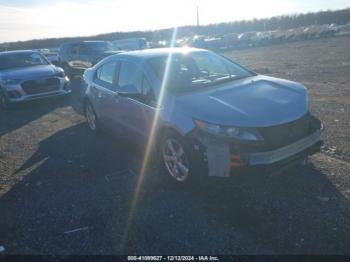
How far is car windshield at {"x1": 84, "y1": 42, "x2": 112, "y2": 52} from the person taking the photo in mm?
17477

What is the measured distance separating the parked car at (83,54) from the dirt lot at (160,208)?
10578 mm

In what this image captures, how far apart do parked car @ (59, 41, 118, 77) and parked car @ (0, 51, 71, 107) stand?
15.1ft

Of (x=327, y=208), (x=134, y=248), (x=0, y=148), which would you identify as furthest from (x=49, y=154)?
(x=327, y=208)

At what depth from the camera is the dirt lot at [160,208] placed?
3.80 metres

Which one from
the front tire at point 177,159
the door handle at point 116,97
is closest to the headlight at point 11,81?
the door handle at point 116,97

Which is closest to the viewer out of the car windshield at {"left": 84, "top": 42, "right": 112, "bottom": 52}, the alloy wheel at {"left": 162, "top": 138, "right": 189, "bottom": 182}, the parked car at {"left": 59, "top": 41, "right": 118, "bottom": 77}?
the alloy wheel at {"left": 162, "top": 138, "right": 189, "bottom": 182}

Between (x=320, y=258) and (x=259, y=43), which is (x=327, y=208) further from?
(x=259, y=43)

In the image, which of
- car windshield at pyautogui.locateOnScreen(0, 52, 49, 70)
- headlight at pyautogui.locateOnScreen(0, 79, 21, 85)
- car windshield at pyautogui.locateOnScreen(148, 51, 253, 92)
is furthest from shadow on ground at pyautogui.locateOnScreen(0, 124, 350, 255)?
car windshield at pyautogui.locateOnScreen(0, 52, 49, 70)

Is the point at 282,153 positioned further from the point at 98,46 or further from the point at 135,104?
the point at 98,46

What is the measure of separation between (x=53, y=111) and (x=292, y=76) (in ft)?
30.5

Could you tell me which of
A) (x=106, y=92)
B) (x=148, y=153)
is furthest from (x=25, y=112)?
(x=148, y=153)

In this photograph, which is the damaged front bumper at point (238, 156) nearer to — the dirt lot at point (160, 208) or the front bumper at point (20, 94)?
the dirt lot at point (160, 208)

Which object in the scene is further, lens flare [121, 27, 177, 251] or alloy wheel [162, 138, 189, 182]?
alloy wheel [162, 138, 189, 182]

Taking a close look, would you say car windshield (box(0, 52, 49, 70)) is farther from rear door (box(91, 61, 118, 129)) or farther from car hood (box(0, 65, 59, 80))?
rear door (box(91, 61, 118, 129))
